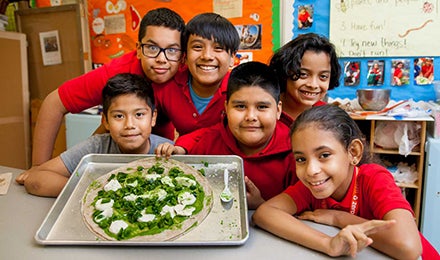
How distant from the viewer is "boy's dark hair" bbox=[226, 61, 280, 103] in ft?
3.84

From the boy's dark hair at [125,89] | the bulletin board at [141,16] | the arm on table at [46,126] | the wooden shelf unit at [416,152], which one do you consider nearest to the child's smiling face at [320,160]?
the boy's dark hair at [125,89]

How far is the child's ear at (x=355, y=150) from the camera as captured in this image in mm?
931

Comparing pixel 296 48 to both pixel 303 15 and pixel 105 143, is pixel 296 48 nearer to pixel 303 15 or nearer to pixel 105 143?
pixel 105 143

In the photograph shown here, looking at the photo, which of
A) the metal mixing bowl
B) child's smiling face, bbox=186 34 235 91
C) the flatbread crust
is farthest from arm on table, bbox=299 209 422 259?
the metal mixing bowl

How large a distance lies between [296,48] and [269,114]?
0.34 metres

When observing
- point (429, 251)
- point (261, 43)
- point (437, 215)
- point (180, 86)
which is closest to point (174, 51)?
point (180, 86)

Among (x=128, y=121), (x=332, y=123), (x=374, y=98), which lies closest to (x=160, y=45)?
(x=128, y=121)

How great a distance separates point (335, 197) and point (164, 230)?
48 centimetres

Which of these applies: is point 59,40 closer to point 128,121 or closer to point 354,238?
point 128,121

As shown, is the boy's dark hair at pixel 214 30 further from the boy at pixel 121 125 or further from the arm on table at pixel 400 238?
the arm on table at pixel 400 238

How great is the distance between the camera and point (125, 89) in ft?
4.22

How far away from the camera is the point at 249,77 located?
3.86 feet

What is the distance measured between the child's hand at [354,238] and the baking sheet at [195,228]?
0.19 metres

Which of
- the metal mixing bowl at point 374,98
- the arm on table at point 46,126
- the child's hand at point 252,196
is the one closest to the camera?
the child's hand at point 252,196
